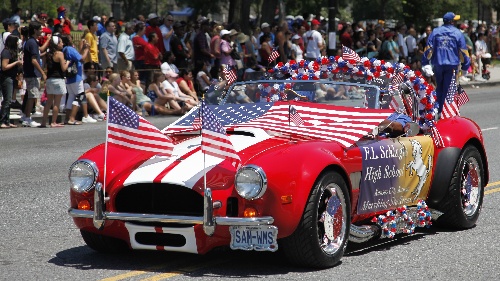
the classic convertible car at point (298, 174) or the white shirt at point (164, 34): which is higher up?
the classic convertible car at point (298, 174)

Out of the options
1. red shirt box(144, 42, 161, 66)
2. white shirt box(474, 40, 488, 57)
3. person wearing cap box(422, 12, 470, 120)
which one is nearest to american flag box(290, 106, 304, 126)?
person wearing cap box(422, 12, 470, 120)

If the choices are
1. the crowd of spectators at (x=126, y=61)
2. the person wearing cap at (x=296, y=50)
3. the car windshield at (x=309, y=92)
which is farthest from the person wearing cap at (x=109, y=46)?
the car windshield at (x=309, y=92)

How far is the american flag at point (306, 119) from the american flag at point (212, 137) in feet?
3.04

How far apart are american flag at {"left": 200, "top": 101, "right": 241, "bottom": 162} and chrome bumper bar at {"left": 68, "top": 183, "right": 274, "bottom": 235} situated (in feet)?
0.99

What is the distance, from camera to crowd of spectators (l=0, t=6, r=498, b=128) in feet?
58.3

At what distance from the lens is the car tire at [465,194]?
831 cm

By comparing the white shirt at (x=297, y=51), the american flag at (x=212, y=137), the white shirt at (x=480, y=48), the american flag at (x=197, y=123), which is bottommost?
the white shirt at (x=480, y=48)

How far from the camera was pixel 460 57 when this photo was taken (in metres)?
17.5

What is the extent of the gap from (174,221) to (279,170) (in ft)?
2.42

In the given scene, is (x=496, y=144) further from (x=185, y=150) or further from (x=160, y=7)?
(x=160, y=7)

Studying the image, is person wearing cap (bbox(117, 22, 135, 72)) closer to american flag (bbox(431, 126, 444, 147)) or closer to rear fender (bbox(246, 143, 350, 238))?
american flag (bbox(431, 126, 444, 147))

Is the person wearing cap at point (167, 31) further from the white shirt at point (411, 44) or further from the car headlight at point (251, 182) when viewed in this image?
the car headlight at point (251, 182)

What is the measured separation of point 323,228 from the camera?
6742 millimetres

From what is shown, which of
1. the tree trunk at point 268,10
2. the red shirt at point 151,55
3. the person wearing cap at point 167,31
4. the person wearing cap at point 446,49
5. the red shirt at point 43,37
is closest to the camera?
the person wearing cap at point 446,49
